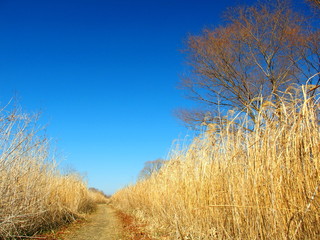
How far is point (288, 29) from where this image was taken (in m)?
8.83

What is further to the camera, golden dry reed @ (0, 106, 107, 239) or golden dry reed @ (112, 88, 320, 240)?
golden dry reed @ (0, 106, 107, 239)

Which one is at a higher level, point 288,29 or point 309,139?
point 288,29

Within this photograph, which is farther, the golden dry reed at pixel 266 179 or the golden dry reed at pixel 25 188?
the golden dry reed at pixel 25 188

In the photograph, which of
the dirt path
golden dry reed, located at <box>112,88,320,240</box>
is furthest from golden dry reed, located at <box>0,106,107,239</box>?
golden dry reed, located at <box>112,88,320,240</box>

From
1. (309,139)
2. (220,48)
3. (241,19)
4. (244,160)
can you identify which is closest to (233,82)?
(220,48)

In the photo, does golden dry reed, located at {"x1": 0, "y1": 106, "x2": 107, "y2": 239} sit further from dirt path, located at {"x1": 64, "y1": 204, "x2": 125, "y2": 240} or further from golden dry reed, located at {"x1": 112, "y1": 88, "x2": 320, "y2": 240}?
golden dry reed, located at {"x1": 112, "y1": 88, "x2": 320, "y2": 240}

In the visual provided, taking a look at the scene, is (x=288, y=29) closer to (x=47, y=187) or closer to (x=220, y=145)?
(x=220, y=145)

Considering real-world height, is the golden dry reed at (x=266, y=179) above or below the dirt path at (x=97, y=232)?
above

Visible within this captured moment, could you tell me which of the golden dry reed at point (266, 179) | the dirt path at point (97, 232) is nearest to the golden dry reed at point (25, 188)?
the dirt path at point (97, 232)

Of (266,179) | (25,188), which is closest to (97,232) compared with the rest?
(25,188)

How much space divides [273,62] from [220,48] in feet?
6.92

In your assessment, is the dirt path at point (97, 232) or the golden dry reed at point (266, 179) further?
the dirt path at point (97, 232)

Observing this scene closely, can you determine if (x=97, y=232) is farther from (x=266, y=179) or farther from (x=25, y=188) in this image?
(x=266, y=179)

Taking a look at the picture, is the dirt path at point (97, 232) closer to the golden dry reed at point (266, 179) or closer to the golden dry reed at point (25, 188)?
the golden dry reed at point (25, 188)
